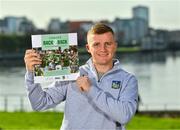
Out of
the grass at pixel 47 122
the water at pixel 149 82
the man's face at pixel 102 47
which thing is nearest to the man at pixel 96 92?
the man's face at pixel 102 47

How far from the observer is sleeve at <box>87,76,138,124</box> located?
11.7 ft

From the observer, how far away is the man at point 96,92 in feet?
11.9

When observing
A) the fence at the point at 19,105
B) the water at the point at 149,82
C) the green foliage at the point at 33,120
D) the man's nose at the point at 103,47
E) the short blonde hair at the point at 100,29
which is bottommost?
the water at the point at 149,82

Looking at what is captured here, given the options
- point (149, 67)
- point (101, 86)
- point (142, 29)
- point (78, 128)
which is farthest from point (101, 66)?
point (149, 67)

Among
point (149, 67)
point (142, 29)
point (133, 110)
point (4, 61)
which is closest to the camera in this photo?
point (133, 110)

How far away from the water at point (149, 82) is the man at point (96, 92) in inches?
830

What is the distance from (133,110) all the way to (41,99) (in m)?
0.64

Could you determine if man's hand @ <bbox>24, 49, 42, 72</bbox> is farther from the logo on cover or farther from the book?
the logo on cover

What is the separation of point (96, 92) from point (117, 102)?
16 cm

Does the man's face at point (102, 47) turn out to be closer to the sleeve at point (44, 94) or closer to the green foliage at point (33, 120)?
the sleeve at point (44, 94)

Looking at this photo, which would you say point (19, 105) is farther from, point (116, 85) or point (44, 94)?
point (116, 85)

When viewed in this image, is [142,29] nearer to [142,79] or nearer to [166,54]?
[142,79]

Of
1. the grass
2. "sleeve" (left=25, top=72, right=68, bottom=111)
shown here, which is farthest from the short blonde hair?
the grass

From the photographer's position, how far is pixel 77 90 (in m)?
3.78
